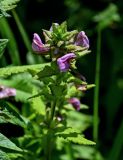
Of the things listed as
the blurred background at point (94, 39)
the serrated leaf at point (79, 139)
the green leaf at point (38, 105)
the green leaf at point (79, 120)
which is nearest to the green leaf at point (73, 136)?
the serrated leaf at point (79, 139)

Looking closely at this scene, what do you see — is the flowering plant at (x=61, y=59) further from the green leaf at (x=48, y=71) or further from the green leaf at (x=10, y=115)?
the green leaf at (x=10, y=115)

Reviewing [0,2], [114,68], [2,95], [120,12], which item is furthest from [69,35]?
[120,12]

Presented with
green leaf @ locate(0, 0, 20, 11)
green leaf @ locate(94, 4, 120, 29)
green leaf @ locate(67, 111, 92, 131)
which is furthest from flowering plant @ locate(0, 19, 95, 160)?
green leaf @ locate(94, 4, 120, 29)

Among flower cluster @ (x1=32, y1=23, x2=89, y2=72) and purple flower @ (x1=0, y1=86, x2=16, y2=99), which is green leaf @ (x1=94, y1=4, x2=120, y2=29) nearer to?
purple flower @ (x1=0, y1=86, x2=16, y2=99)

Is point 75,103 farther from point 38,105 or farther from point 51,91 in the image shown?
point 51,91

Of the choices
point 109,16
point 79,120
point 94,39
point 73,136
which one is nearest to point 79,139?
point 73,136

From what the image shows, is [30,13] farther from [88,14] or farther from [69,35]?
[69,35]
